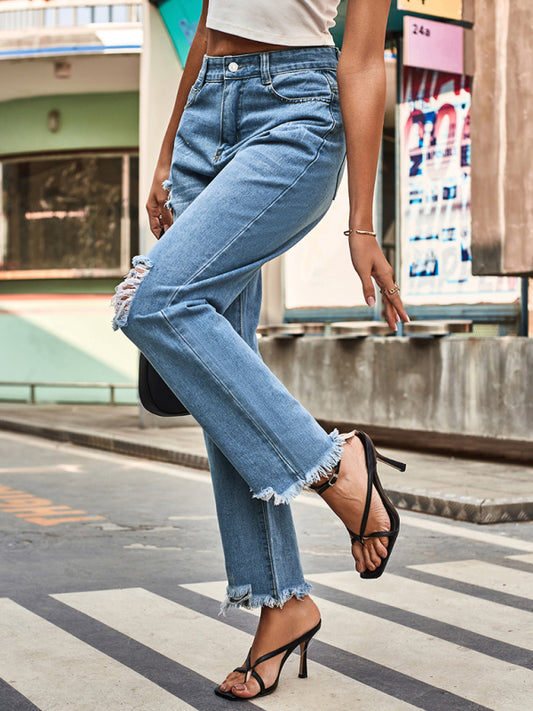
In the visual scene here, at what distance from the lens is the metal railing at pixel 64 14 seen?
1510 cm

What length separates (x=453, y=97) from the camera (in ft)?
32.6

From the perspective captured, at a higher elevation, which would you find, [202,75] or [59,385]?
[202,75]

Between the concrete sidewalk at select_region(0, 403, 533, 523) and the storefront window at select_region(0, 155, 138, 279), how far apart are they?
2.68m

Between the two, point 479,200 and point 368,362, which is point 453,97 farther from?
point 368,362

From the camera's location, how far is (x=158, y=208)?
127 inches

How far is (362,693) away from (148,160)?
1030cm

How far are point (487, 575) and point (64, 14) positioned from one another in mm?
12546

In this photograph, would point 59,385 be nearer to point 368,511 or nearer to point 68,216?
point 68,216

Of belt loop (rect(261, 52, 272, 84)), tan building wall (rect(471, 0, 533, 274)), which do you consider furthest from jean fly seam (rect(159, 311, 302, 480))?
tan building wall (rect(471, 0, 533, 274))

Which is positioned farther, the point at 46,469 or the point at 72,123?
the point at 72,123

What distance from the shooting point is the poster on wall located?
9820 mm

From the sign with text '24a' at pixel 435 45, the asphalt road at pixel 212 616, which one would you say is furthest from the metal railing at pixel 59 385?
the asphalt road at pixel 212 616

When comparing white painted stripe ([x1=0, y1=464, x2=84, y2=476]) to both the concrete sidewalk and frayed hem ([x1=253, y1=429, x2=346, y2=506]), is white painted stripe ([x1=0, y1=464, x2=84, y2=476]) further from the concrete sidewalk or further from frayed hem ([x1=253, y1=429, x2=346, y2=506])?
frayed hem ([x1=253, y1=429, x2=346, y2=506])

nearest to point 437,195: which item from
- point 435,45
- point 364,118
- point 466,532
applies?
point 435,45
